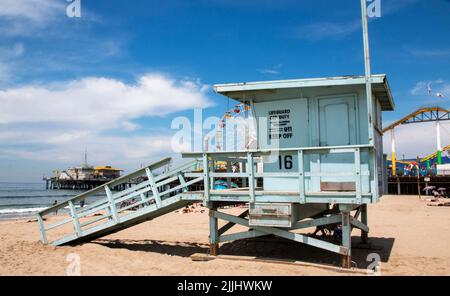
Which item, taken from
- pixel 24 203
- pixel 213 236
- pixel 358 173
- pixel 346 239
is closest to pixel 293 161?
pixel 358 173

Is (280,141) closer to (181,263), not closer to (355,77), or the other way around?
(355,77)

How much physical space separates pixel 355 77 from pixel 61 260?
26.0 feet

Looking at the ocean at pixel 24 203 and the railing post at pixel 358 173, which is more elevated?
the railing post at pixel 358 173

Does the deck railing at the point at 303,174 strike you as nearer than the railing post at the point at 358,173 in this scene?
No

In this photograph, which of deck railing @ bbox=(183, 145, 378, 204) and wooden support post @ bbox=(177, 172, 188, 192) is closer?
deck railing @ bbox=(183, 145, 378, 204)

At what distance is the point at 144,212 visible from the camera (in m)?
9.35

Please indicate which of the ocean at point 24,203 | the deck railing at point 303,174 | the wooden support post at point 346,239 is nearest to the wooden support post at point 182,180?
the deck railing at point 303,174

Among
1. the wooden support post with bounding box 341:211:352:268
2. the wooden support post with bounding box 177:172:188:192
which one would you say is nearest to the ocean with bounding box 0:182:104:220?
the wooden support post with bounding box 177:172:188:192

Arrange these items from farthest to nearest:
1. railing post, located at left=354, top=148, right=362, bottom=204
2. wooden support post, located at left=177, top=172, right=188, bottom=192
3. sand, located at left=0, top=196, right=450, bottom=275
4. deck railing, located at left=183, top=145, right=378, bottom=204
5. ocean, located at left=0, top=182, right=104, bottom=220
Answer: ocean, located at left=0, top=182, right=104, bottom=220, wooden support post, located at left=177, top=172, right=188, bottom=192, sand, located at left=0, top=196, right=450, bottom=275, deck railing, located at left=183, top=145, right=378, bottom=204, railing post, located at left=354, top=148, right=362, bottom=204

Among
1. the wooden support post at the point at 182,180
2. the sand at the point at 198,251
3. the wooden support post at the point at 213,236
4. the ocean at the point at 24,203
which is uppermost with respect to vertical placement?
the wooden support post at the point at 182,180

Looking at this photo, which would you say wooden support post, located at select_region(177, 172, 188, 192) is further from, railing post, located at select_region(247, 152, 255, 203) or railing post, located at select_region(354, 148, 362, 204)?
railing post, located at select_region(354, 148, 362, 204)

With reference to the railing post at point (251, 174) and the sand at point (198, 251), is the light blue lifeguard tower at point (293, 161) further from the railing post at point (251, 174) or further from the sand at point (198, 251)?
the sand at point (198, 251)

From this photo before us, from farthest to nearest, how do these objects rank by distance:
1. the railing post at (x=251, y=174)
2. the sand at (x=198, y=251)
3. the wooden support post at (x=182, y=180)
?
the wooden support post at (x=182, y=180) < the railing post at (x=251, y=174) < the sand at (x=198, y=251)
